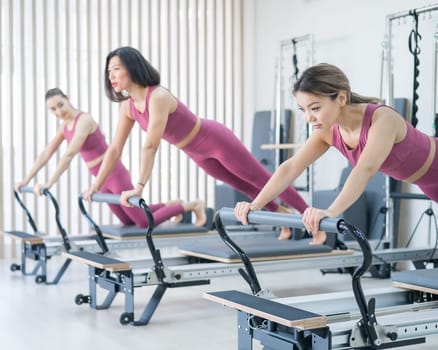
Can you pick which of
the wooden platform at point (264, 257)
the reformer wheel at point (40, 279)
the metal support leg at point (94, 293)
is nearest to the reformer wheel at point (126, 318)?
the metal support leg at point (94, 293)

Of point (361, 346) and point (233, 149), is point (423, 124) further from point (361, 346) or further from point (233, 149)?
point (361, 346)

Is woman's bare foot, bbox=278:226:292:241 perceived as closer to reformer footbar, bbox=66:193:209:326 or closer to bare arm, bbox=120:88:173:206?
reformer footbar, bbox=66:193:209:326

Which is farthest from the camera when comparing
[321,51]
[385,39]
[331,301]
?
[321,51]

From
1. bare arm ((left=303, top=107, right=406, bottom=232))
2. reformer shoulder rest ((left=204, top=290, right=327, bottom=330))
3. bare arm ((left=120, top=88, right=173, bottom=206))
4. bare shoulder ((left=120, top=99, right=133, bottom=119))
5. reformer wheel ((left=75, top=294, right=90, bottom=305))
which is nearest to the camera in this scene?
reformer shoulder rest ((left=204, top=290, right=327, bottom=330))

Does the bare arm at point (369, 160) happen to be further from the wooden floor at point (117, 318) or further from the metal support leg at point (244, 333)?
the wooden floor at point (117, 318)

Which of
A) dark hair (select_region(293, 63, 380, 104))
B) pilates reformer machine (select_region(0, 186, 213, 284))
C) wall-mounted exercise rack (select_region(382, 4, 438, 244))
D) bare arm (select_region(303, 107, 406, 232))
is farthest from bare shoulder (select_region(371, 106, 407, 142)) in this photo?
pilates reformer machine (select_region(0, 186, 213, 284))

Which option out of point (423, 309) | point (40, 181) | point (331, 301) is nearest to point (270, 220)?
point (331, 301)

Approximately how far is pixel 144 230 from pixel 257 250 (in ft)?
3.75

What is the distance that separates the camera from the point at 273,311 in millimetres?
2404

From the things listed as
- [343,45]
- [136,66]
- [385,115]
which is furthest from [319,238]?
[343,45]

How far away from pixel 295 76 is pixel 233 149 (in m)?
2.37

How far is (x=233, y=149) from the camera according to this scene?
421 cm

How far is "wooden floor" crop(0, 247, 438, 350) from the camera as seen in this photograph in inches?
129

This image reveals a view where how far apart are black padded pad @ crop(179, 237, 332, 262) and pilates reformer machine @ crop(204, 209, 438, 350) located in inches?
41.7
